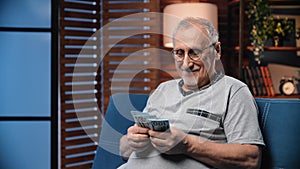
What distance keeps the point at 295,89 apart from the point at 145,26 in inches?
52.3

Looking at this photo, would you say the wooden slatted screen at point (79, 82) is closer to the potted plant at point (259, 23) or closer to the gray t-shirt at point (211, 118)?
the potted plant at point (259, 23)

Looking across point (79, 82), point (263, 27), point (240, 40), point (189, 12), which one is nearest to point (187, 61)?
point (189, 12)

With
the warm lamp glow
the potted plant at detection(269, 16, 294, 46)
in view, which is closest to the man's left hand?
the warm lamp glow

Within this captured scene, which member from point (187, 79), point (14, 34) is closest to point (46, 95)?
point (14, 34)

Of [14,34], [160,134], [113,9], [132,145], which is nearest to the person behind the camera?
[160,134]

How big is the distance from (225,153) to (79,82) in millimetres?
2138

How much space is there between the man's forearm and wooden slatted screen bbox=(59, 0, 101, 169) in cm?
198

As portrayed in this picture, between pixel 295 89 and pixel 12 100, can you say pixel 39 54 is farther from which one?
pixel 295 89

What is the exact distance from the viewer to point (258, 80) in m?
3.63

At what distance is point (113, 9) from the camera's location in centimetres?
370

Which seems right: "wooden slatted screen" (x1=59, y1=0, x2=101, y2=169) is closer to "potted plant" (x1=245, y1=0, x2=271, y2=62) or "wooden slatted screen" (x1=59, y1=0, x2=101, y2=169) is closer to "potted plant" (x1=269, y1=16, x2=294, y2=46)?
"potted plant" (x1=245, y1=0, x2=271, y2=62)

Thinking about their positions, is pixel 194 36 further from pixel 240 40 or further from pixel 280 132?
pixel 240 40

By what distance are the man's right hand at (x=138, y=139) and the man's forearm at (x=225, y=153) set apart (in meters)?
0.16

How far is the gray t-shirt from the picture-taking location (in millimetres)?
1635
